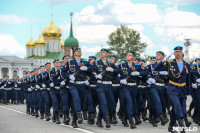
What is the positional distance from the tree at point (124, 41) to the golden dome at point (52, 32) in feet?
146

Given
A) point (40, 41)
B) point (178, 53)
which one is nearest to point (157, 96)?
point (178, 53)

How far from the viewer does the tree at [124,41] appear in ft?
272

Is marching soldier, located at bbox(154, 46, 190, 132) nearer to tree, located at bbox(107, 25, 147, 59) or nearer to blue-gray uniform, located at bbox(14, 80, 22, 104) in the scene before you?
blue-gray uniform, located at bbox(14, 80, 22, 104)

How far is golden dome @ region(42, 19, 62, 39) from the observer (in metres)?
126

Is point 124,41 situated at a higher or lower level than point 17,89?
higher

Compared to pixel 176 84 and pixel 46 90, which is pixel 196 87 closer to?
pixel 176 84

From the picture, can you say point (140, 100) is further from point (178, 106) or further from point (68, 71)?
point (178, 106)

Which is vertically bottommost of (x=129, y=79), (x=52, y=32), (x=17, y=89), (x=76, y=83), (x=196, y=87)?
(x=17, y=89)

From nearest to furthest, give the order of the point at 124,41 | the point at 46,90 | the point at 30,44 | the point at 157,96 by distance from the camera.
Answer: the point at 157,96
the point at 46,90
the point at 124,41
the point at 30,44

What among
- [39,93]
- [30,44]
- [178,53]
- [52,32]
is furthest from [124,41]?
[178,53]

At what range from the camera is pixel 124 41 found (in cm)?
8406

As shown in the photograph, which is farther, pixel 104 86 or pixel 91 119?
pixel 91 119

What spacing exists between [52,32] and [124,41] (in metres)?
46.4

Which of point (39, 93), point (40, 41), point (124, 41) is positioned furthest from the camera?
point (40, 41)
